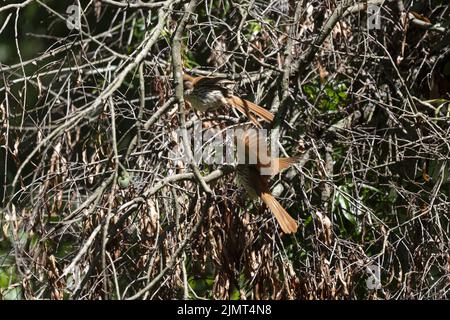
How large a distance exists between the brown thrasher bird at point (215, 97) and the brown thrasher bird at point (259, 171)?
0.14 m

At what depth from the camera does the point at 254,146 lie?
16.0 feet

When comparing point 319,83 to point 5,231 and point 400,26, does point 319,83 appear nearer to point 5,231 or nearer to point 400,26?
point 400,26

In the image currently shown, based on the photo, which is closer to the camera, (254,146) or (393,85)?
(254,146)

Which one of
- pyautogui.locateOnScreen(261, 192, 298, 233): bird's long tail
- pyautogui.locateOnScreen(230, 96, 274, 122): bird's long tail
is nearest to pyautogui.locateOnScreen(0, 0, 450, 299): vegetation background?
pyautogui.locateOnScreen(230, 96, 274, 122): bird's long tail

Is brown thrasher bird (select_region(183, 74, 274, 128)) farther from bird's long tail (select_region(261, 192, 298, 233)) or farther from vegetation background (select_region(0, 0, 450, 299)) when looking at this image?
bird's long tail (select_region(261, 192, 298, 233))

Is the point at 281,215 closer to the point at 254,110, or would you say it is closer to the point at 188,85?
the point at 254,110

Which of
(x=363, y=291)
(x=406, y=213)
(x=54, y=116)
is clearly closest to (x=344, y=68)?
(x=406, y=213)

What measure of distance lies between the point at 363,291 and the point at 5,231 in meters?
2.17

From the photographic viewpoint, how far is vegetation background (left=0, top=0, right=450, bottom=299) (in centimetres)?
447

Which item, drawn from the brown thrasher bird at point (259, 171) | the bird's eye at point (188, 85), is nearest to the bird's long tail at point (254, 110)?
the brown thrasher bird at point (259, 171)

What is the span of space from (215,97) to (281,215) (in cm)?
81

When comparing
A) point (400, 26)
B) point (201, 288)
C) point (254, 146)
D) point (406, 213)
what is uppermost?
point (400, 26)
